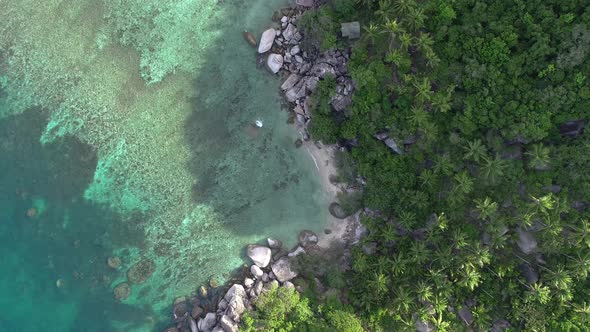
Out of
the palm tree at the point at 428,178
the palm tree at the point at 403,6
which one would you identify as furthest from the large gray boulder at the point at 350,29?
the palm tree at the point at 428,178

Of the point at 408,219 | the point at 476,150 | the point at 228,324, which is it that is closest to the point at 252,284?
the point at 228,324

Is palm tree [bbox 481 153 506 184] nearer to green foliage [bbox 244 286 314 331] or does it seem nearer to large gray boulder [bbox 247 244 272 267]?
green foliage [bbox 244 286 314 331]

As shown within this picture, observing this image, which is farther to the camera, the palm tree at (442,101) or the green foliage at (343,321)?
the green foliage at (343,321)

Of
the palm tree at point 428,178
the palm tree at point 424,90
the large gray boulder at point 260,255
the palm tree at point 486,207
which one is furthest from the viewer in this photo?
the large gray boulder at point 260,255

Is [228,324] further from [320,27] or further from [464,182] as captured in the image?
[320,27]

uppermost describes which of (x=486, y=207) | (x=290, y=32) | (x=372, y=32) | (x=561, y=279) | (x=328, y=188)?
(x=290, y=32)

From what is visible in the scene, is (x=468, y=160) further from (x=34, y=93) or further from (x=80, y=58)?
(x=34, y=93)

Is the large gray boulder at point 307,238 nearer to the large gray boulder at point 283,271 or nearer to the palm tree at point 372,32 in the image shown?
the large gray boulder at point 283,271
